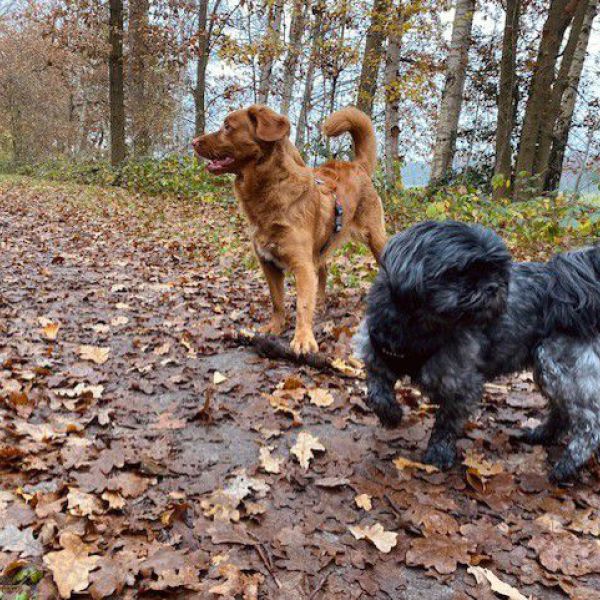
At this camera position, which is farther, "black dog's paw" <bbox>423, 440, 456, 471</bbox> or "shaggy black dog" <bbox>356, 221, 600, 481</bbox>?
"black dog's paw" <bbox>423, 440, 456, 471</bbox>

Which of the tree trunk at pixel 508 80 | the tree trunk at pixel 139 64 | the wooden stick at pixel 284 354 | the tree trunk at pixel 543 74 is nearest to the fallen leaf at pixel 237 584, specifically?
the wooden stick at pixel 284 354

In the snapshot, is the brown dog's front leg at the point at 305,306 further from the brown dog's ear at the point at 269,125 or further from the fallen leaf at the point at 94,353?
the fallen leaf at the point at 94,353

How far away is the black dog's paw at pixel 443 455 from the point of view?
11.3ft

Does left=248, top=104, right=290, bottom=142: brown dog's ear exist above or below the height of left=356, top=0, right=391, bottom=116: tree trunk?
below

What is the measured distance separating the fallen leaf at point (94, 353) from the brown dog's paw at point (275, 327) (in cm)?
163

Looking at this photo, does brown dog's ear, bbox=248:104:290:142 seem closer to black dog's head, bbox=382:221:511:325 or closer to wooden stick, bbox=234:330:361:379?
wooden stick, bbox=234:330:361:379

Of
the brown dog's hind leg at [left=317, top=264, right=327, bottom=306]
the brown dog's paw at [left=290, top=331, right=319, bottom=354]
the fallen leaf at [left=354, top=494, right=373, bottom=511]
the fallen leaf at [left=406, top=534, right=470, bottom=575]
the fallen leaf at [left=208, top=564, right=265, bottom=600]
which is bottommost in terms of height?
the fallen leaf at [left=208, top=564, right=265, bottom=600]

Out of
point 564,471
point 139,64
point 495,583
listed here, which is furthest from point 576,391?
point 139,64

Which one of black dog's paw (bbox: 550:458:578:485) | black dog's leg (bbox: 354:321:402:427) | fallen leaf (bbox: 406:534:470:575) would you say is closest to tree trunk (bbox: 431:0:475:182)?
black dog's leg (bbox: 354:321:402:427)

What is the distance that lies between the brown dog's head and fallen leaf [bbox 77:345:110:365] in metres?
2.08

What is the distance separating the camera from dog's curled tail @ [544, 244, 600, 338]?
3.19 metres

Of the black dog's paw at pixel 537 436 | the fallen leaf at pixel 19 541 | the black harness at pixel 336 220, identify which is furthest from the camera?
the black harness at pixel 336 220

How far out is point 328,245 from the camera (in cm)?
602

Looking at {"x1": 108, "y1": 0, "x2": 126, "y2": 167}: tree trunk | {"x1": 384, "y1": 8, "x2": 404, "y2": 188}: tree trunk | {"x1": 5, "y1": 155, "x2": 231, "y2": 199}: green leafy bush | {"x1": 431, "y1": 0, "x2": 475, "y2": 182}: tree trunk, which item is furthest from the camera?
{"x1": 108, "y1": 0, "x2": 126, "y2": 167}: tree trunk
